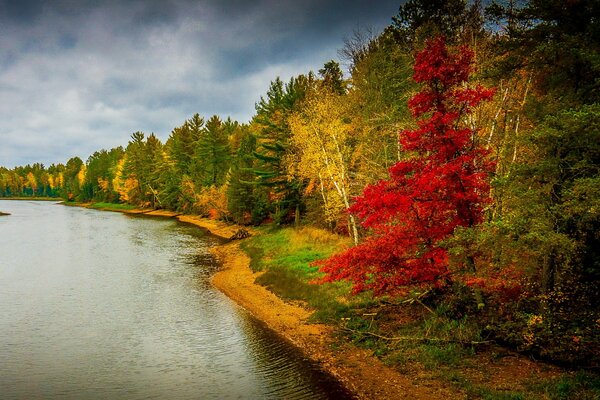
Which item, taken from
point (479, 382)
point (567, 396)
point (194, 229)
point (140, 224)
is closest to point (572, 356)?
point (567, 396)

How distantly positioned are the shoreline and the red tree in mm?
2744

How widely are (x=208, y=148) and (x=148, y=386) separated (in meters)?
56.3

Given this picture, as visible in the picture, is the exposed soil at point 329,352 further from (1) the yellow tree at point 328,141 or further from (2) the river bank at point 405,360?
(1) the yellow tree at point 328,141

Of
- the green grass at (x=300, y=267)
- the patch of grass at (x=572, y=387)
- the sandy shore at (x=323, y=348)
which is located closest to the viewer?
the patch of grass at (x=572, y=387)

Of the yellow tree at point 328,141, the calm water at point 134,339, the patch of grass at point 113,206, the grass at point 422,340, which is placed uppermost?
the yellow tree at point 328,141

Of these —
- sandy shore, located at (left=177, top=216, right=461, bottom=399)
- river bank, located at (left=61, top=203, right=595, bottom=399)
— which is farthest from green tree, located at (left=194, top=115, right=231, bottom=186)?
river bank, located at (left=61, top=203, right=595, bottom=399)

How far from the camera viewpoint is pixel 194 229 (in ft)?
176

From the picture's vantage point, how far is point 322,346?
14891 millimetres

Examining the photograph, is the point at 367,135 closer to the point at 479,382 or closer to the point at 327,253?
the point at 327,253

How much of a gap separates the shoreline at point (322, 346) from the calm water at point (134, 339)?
539 mm

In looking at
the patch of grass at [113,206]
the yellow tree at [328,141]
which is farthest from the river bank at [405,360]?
the patch of grass at [113,206]

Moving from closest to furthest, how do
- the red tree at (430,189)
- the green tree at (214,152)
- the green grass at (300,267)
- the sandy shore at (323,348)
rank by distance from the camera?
1. the sandy shore at (323,348)
2. the red tree at (430,189)
3. the green grass at (300,267)
4. the green tree at (214,152)

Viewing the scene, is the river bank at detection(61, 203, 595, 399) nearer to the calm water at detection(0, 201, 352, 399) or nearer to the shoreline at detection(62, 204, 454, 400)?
the shoreline at detection(62, 204, 454, 400)

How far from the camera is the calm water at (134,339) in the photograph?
40.9 feet
